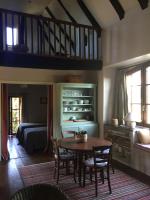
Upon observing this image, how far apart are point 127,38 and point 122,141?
8.34ft

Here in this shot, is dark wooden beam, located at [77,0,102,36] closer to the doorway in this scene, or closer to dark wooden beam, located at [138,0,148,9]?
dark wooden beam, located at [138,0,148,9]

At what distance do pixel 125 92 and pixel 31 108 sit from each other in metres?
5.51

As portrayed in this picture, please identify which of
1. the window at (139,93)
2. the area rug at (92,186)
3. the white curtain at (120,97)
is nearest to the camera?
the area rug at (92,186)

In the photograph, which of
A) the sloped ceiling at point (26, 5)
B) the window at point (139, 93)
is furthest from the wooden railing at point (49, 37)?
the window at point (139, 93)

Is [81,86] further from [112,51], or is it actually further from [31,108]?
[31,108]

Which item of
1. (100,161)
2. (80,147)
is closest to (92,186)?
(100,161)

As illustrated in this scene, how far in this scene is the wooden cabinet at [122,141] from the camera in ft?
16.2

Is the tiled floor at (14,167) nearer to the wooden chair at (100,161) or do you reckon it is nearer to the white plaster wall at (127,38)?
the wooden chair at (100,161)

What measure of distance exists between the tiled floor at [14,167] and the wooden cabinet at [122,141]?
1866 millimetres

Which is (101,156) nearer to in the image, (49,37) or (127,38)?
(127,38)

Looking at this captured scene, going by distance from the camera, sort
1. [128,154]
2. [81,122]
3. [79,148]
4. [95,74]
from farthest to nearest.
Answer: [95,74] → [81,122] → [128,154] → [79,148]

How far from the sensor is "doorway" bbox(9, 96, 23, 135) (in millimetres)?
10008

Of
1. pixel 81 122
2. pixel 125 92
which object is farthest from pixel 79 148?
pixel 125 92

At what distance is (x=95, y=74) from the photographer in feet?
21.0
